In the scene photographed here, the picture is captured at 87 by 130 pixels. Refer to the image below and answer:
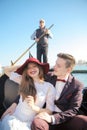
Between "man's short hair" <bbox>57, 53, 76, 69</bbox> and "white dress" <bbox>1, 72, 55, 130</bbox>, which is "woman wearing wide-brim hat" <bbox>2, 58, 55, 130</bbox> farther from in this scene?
"man's short hair" <bbox>57, 53, 76, 69</bbox>

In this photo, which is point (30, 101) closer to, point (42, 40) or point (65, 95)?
point (65, 95)

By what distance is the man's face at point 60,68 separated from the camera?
1956 millimetres

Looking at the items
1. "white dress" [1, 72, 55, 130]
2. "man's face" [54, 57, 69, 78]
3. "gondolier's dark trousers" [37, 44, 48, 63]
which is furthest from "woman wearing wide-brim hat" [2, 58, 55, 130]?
"gondolier's dark trousers" [37, 44, 48, 63]

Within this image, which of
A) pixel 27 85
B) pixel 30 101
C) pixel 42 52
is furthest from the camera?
pixel 42 52

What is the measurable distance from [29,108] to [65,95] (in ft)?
0.88

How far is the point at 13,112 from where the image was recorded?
1982 mm

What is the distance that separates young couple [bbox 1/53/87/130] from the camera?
1858 millimetres

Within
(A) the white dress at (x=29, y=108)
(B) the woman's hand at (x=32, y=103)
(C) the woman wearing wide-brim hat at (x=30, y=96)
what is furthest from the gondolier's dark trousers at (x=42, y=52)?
(B) the woman's hand at (x=32, y=103)

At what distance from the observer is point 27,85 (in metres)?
2.00

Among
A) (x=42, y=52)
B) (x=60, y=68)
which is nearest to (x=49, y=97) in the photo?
(x=60, y=68)

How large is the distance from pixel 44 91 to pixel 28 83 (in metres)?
0.13

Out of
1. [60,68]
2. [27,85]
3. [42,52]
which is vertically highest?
[42,52]

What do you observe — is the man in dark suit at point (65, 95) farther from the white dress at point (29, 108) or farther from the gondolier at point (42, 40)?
the gondolier at point (42, 40)

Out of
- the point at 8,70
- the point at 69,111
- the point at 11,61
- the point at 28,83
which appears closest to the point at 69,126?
the point at 69,111
